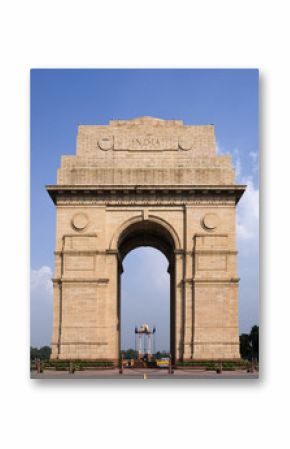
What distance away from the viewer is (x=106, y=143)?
98.4ft

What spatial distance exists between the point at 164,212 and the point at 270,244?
10.5 m

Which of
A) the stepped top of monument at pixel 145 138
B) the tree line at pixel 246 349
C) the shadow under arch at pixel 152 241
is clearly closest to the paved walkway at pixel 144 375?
the tree line at pixel 246 349

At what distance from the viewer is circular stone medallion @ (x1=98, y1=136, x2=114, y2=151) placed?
2994 centimetres

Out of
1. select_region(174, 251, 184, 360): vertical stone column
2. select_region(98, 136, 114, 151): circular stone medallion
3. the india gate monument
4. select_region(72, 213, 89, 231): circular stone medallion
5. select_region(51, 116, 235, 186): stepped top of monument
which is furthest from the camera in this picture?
select_region(98, 136, 114, 151): circular stone medallion

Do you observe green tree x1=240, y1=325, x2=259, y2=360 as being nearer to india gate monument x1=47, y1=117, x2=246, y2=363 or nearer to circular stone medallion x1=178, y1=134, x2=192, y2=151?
india gate monument x1=47, y1=117, x2=246, y2=363

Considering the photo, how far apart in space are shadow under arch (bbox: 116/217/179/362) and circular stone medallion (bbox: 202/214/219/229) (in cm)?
158

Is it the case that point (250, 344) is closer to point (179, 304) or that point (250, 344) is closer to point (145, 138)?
point (179, 304)

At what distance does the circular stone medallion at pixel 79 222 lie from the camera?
29.0m

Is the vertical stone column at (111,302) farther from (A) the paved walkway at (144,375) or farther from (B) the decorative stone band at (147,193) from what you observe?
(B) the decorative stone band at (147,193)

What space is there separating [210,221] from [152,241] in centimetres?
692

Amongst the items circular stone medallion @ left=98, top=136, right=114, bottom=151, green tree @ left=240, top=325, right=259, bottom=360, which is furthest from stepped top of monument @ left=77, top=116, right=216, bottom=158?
green tree @ left=240, top=325, right=259, bottom=360

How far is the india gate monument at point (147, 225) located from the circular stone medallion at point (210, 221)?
0.15 feet
